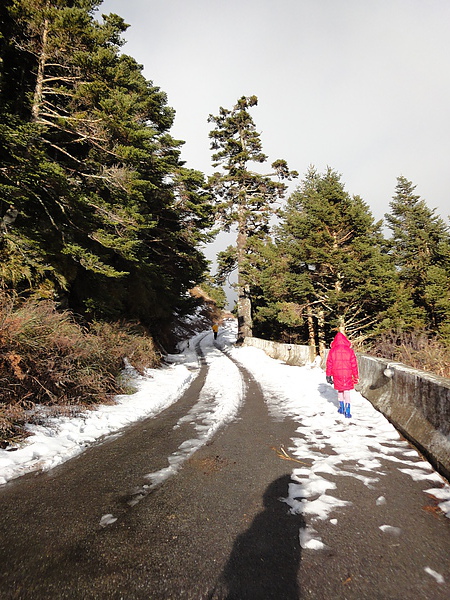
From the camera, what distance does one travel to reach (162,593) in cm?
183

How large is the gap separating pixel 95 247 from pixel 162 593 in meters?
10.5

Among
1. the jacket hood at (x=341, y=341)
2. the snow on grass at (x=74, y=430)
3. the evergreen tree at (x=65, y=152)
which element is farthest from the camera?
the evergreen tree at (x=65, y=152)

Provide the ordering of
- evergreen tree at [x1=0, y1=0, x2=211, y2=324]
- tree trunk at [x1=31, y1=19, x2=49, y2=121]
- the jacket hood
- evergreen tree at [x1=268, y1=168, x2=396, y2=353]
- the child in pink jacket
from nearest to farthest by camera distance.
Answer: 1. the child in pink jacket
2. the jacket hood
3. evergreen tree at [x1=0, y1=0, x2=211, y2=324]
4. tree trunk at [x1=31, y1=19, x2=49, y2=121]
5. evergreen tree at [x1=268, y1=168, x2=396, y2=353]

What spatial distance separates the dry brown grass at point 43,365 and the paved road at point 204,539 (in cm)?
179

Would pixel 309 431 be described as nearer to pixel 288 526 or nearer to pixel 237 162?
pixel 288 526

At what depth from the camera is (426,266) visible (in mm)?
22125

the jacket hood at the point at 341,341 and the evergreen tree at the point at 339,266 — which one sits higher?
the evergreen tree at the point at 339,266

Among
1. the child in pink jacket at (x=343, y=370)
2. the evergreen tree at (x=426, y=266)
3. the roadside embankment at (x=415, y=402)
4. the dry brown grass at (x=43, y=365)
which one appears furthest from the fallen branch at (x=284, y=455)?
the evergreen tree at (x=426, y=266)

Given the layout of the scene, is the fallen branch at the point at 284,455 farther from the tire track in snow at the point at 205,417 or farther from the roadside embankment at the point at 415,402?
the roadside embankment at the point at 415,402

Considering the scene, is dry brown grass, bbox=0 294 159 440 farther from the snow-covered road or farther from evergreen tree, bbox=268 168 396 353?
evergreen tree, bbox=268 168 396 353

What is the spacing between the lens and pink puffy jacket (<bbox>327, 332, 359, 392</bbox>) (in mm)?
5945

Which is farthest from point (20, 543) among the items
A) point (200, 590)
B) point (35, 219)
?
point (35, 219)

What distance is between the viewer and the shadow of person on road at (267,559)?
1833 millimetres

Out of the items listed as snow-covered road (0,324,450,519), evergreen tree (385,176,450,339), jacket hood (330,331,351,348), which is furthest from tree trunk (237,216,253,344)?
jacket hood (330,331,351,348)
